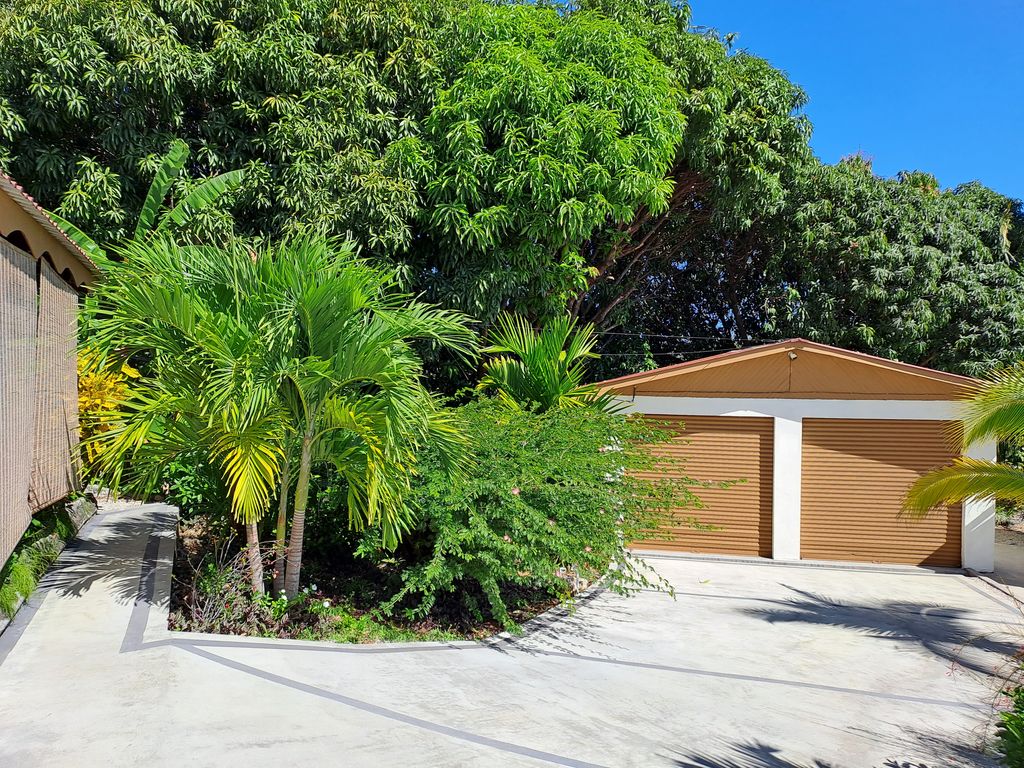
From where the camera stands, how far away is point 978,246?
66.4ft

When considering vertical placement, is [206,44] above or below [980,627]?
above

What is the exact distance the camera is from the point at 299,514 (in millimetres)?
7090

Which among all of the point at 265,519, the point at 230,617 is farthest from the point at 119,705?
the point at 265,519

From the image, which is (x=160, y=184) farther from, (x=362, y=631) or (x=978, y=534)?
(x=978, y=534)

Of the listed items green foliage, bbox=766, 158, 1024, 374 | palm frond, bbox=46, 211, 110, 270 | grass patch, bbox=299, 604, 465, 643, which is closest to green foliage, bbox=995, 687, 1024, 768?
grass patch, bbox=299, 604, 465, 643

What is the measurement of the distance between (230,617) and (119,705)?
214 cm

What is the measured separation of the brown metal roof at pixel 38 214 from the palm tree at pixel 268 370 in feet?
2.13

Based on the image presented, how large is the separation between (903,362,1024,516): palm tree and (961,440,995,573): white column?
4.63m

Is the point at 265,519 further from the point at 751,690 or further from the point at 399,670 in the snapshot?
the point at 751,690

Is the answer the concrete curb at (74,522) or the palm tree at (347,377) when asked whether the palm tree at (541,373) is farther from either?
the concrete curb at (74,522)

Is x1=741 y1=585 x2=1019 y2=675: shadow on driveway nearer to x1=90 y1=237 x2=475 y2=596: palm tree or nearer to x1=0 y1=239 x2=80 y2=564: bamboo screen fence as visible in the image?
x1=90 y1=237 x2=475 y2=596: palm tree

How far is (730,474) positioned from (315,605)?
7.95 metres

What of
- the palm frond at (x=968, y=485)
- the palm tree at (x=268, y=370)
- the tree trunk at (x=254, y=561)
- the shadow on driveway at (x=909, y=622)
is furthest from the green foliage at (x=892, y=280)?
the tree trunk at (x=254, y=561)

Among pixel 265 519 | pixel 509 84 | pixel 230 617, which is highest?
pixel 509 84
